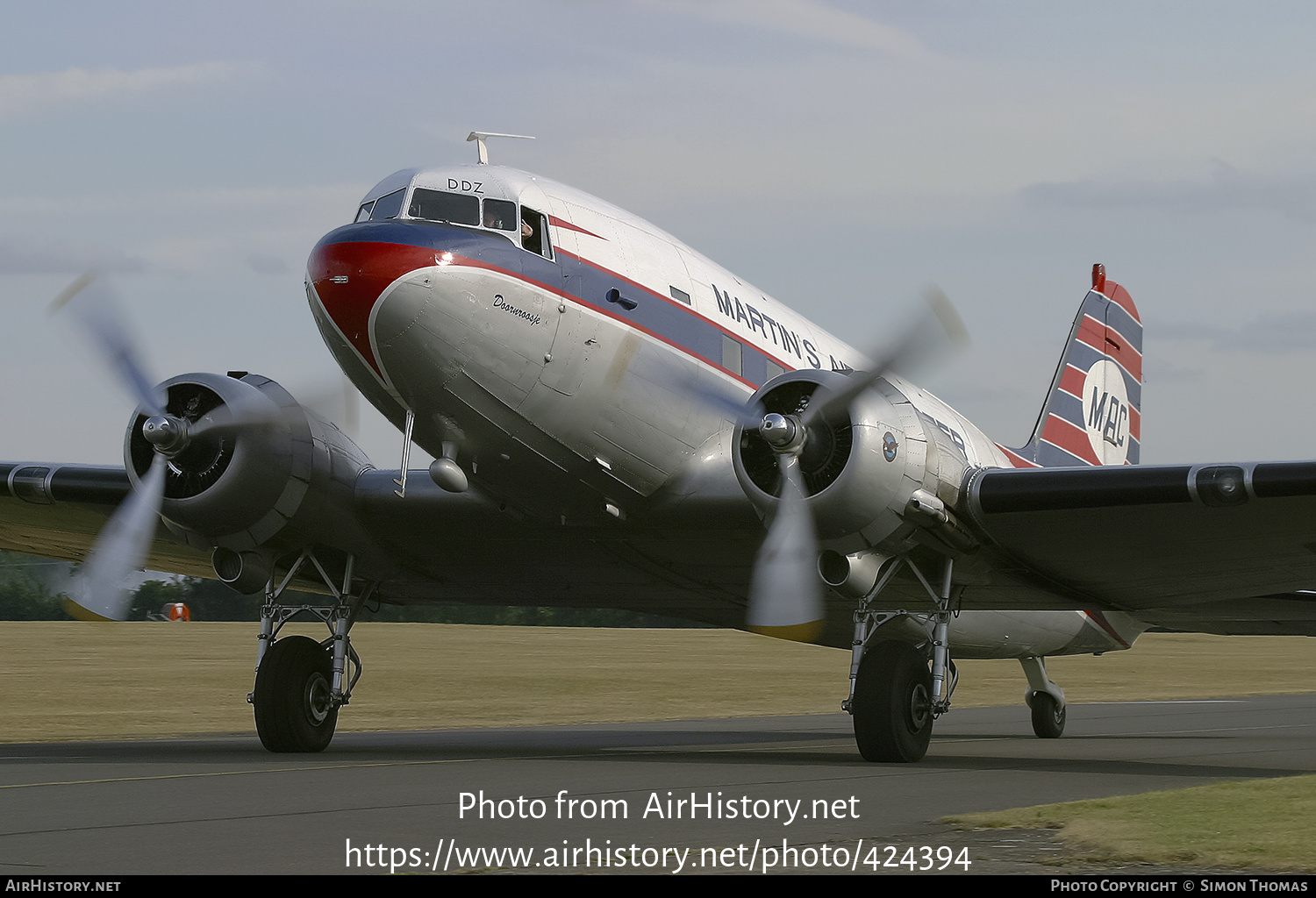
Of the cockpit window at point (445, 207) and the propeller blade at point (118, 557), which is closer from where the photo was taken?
the cockpit window at point (445, 207)

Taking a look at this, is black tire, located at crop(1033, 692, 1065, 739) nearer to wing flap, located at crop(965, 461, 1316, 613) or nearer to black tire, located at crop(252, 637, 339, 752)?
wing flap, located at crop(965, 461, 1316, 613)

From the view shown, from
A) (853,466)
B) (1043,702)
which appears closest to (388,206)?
(853,466)

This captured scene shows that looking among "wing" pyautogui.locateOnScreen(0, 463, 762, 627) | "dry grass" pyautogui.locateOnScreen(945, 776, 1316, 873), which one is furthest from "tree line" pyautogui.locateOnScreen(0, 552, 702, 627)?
"dry grass" pyautogui.locateOnScreen(945, 776, 1316, 873)

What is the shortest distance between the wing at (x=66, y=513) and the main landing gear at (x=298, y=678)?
2.15 m

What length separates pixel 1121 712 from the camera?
2908 centimetres

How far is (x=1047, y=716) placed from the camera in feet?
70.3

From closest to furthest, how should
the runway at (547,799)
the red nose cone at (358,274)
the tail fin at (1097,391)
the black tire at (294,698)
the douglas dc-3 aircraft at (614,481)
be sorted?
the runway at (547,799), the red nose cone at (358,274), the douglas dc-3 aircraft at (614,481), the black tire at (294,698), the tail fin at (1097,391)

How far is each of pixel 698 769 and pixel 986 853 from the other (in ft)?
18.5

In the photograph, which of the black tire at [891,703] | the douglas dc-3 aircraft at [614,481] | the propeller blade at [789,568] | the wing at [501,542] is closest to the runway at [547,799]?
the black tire at [891,703]

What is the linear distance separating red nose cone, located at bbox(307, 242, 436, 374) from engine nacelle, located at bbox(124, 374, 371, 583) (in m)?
2.85

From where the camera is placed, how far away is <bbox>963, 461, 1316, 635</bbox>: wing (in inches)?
524

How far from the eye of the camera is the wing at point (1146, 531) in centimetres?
1332

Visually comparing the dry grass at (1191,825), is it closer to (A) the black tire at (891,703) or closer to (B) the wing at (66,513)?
(A) the black tire at (891,703)

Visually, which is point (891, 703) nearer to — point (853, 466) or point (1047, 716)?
point (853, 466)
